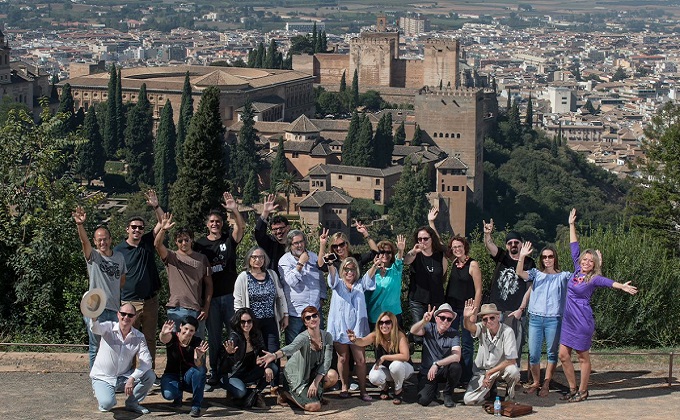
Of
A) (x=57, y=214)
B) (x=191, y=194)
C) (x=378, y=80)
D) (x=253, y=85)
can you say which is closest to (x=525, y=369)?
(x=57, y=214)

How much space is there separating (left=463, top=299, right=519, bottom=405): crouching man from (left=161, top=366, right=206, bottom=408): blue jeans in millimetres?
1855

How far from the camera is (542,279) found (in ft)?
32.1

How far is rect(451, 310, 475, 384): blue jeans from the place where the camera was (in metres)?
9.77

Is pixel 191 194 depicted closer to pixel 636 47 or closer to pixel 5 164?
pixel 5 164

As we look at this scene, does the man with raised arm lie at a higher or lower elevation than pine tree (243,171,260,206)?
higher

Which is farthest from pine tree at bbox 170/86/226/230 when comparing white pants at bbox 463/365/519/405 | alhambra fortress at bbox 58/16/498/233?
alhambra fortress at bbox 58/16/498/233

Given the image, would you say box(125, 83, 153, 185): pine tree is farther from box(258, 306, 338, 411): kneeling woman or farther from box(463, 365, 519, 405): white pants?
box(463, 365, 519, 405): white pants

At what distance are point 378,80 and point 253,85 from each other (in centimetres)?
1568

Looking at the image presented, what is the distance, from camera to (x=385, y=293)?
9922 millimetres

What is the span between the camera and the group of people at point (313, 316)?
931 cm

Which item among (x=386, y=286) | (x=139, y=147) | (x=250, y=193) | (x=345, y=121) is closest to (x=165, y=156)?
(x=250, y=193)

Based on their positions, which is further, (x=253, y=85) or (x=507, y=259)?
(x=253, y=85)

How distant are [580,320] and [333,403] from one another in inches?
73.7

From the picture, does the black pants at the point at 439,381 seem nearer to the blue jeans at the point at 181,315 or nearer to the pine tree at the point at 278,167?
the blue jeans at the point at 181,315
